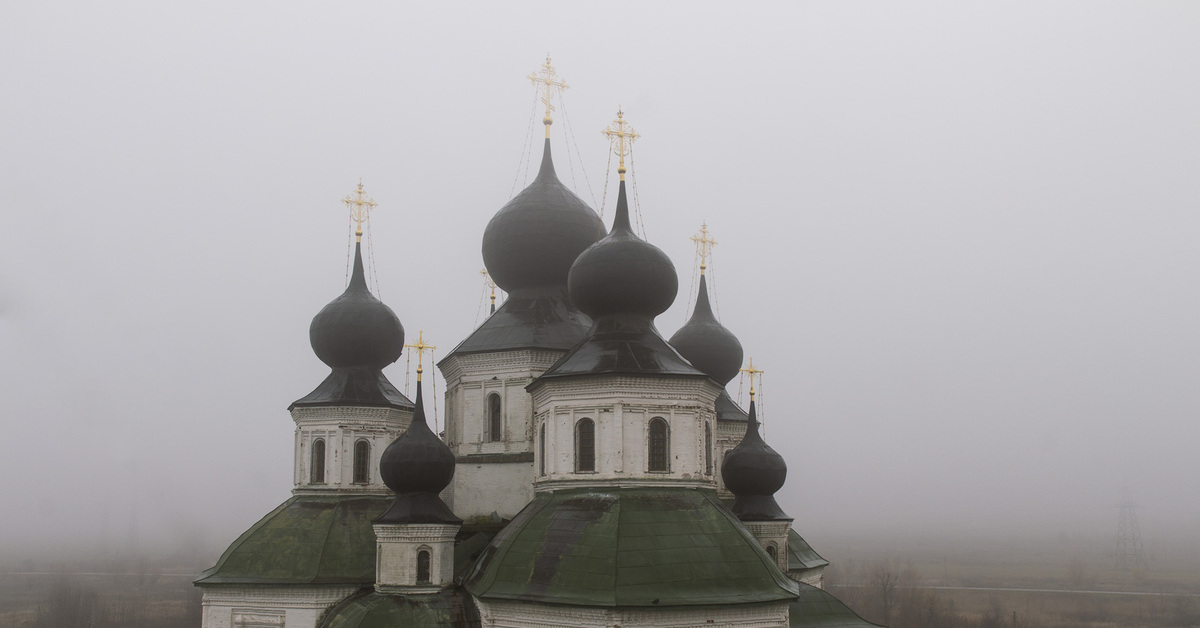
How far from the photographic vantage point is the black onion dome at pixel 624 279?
779 inches

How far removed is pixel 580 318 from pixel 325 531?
7.60m

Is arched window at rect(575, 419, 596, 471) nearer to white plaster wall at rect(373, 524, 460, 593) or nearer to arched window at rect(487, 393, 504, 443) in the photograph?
white plaster wall at rect(373, 524, 460, 593)

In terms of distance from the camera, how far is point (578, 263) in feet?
66.9

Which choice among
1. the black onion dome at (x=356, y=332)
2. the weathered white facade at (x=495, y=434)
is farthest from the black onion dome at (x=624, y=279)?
the black onion dome at (x=356, y=332)

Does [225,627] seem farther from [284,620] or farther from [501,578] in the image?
[501,578]

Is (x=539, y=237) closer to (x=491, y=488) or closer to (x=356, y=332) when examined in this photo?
(x=356, y=332)

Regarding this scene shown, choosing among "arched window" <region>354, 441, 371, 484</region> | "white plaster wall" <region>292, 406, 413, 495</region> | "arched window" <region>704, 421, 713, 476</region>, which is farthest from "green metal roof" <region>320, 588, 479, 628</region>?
"arched window" <region>354, 441, 371, 484</region>

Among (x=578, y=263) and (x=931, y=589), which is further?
(x=931, y=589)

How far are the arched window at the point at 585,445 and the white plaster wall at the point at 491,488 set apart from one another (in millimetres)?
3961

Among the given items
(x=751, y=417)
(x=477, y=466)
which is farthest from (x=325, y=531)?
(x=751, y=417)

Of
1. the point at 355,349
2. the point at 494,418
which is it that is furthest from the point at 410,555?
the point at 355,349

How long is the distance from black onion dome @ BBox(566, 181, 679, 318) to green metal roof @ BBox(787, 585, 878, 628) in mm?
6639

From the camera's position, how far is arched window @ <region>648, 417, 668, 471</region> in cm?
1872

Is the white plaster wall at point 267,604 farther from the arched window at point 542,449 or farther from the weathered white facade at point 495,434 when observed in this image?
→ the arched window at point 542,449
